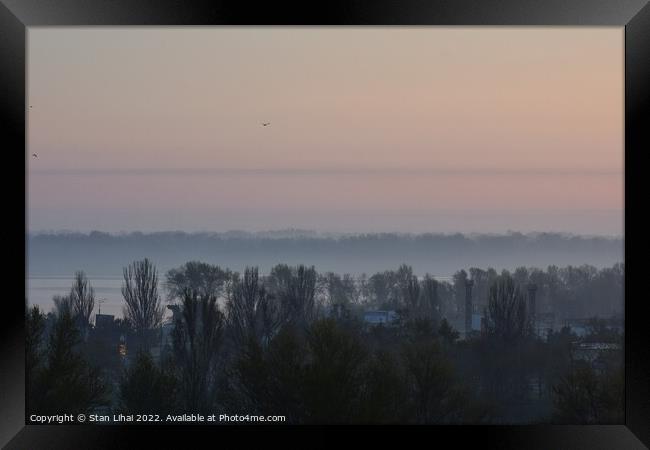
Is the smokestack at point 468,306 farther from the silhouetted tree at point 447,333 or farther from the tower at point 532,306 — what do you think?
the tower at point 532,306

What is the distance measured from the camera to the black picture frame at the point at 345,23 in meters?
2.63

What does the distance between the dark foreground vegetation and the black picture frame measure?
1134 cm

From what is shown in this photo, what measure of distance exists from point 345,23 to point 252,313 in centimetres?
1211

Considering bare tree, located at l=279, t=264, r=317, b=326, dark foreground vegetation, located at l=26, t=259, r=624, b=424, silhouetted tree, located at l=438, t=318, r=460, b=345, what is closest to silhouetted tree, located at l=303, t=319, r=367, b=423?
dark foreground vegetation, located at l=26, t=259, r=624, b=424

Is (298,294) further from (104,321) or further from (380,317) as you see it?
(104,321)

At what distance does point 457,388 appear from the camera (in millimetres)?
15984

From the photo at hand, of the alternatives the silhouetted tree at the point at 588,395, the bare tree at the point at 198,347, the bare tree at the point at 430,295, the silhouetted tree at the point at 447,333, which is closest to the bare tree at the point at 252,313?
the bare tree at the point at 198,347

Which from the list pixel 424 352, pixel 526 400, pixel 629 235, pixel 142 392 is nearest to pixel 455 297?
pixel 424 352

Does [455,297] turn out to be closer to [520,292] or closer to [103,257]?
[520,292]

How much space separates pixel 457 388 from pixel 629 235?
13.7 metres

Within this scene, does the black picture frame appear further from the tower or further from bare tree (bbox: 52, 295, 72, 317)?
the tower

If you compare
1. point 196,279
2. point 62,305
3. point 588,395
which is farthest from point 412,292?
point 62,305

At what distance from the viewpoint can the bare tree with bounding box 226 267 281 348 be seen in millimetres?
14508

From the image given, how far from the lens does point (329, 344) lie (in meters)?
14.5
